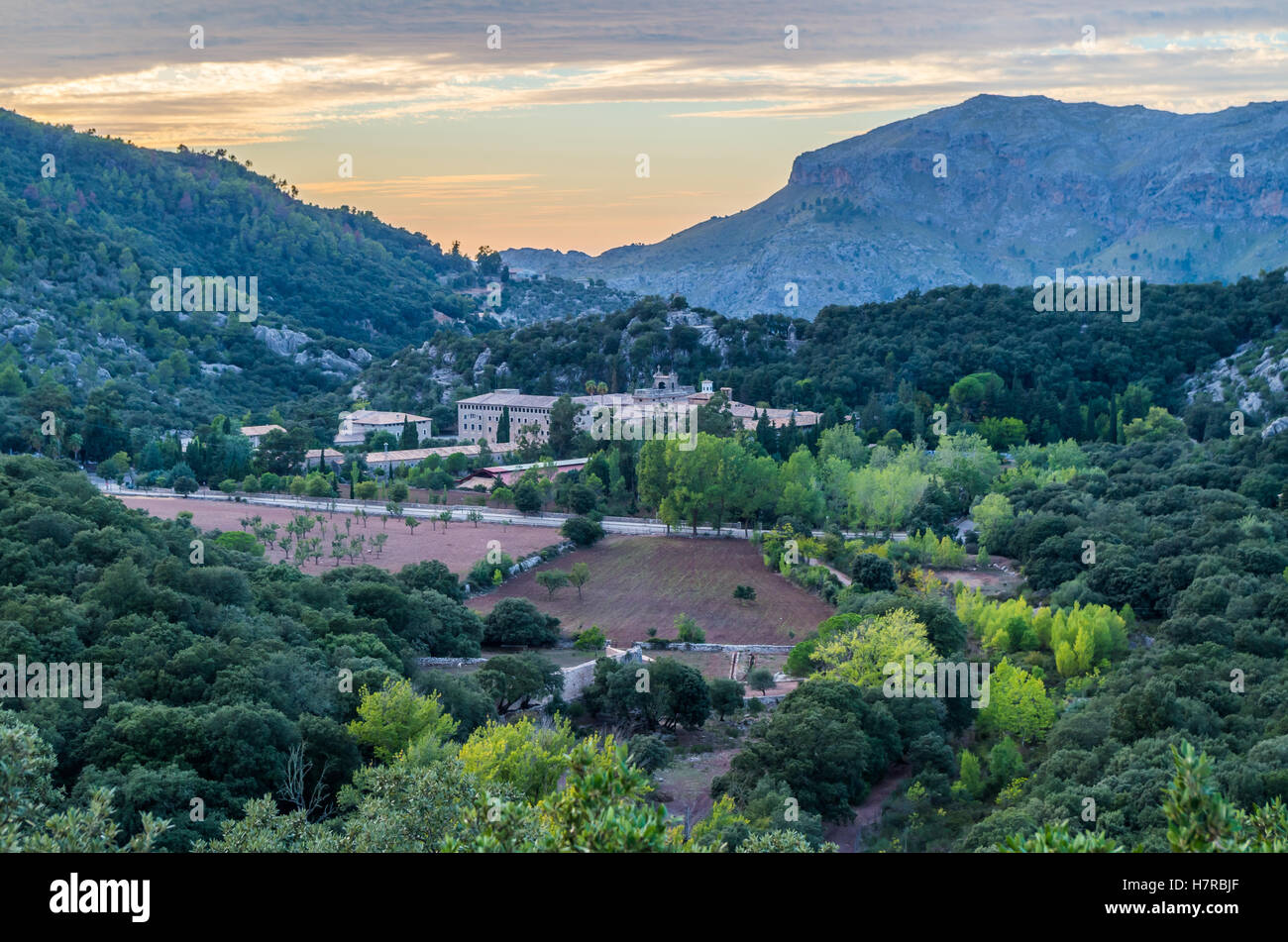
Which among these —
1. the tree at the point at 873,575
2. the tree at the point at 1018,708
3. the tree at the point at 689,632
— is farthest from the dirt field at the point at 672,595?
the tree at the point at 1018,708

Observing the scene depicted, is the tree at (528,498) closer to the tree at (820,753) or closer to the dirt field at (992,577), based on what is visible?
the dirt field at (992,577)

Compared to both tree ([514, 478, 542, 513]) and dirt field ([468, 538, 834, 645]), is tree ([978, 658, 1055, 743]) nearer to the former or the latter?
dirt field ([468, 538, 834, 645])

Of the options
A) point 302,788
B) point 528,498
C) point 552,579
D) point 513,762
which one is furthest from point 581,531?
point 513,762

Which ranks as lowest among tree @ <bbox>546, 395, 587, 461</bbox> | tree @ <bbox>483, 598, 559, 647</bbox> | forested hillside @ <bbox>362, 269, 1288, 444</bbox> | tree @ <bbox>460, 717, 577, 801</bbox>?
tree @ <bbox>483, 598, 559, 647</bbox>

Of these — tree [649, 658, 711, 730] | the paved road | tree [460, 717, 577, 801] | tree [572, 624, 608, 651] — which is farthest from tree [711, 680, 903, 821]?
the paved road

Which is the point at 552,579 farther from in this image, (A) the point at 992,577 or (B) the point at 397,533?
(A) the point at 992,577
